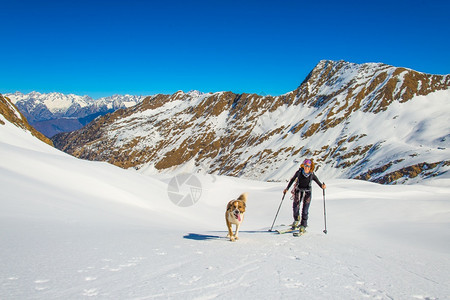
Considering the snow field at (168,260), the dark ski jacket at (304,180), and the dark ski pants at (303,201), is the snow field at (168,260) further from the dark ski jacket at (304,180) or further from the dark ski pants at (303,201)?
the dark ski jacket at (304,180)

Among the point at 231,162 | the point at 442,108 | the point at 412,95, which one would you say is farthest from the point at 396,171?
the point at 231,162

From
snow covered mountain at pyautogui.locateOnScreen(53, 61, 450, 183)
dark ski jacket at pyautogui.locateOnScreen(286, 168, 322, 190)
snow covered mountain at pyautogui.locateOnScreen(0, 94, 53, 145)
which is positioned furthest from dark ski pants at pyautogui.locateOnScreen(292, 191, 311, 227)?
snow covered mountain at pyautogui.locateOnScreen(53, 61, 450, 183)

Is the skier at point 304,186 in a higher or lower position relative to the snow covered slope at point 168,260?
higher

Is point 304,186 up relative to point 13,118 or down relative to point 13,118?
down

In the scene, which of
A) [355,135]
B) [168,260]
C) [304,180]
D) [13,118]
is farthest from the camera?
[355,135]

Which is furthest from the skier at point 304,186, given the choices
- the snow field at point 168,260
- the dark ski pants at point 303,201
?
the snow field at point 168,260

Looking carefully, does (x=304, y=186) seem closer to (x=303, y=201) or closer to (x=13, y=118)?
(x=303, y=201)

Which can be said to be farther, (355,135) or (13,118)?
(355,135)

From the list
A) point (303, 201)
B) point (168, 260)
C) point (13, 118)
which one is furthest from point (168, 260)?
point (13, 118)

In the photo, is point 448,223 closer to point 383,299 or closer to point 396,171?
point 383,299

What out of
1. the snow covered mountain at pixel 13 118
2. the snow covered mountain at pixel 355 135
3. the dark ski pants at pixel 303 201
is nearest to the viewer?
the dark ski pants at pixel 303 201

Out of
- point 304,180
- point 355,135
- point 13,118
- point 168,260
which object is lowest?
point 168,260

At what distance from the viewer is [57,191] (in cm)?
1202

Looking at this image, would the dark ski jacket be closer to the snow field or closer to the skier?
the skier
